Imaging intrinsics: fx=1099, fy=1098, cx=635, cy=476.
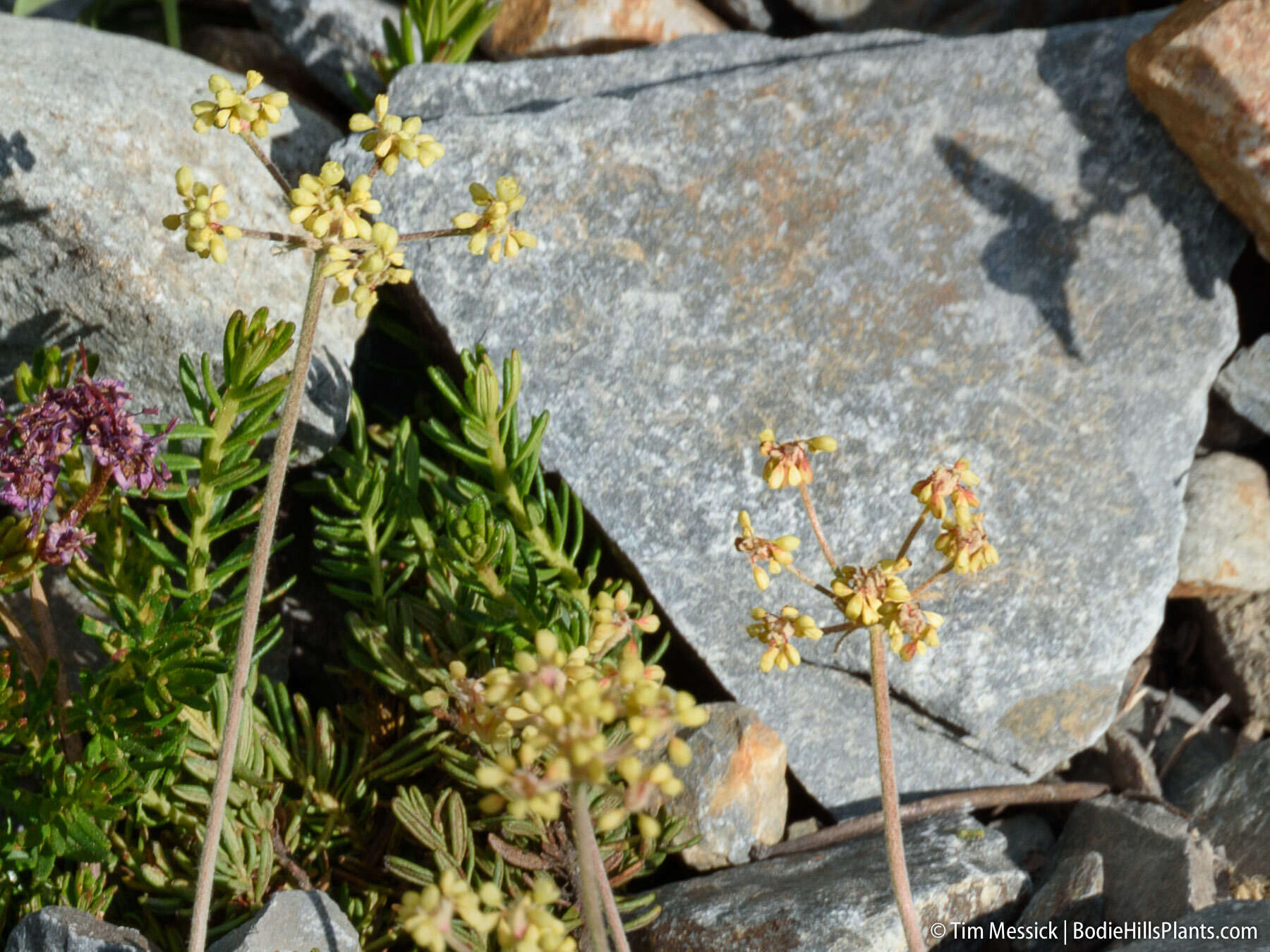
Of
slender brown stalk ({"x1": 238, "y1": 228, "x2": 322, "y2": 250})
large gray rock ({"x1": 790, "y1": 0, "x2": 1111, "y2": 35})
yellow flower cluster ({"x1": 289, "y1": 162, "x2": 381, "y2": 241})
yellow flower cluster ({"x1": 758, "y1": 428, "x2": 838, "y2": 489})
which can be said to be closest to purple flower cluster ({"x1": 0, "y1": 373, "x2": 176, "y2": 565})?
slender brown stalk ({"x1": 238, "y1": 228, "x2": 322, "y2": 250})

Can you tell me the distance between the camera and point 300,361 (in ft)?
7.06

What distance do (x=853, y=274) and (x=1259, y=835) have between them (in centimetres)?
200

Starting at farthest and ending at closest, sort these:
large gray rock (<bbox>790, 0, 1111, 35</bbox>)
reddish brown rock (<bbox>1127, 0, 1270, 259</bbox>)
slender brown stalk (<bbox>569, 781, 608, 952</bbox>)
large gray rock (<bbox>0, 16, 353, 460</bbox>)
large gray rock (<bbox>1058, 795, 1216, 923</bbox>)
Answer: large gray rock (<bbox>790, 0, 1111, 35</bbox>) → reddish brown rock (<bbox>1127, 0, 1270, 259</bbox>) → large gray rock (<bbox>0, 16, 353, 460</bbox>) → large gray rock (<bbox>1058, 795, 1216, 923</bbox>) → slender brown stalk (<bbox>569, 781, 608, 952</bbox>)

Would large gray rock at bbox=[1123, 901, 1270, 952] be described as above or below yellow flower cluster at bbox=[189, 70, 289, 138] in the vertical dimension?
below

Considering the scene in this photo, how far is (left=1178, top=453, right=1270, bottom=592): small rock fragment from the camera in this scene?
3602 millimetres

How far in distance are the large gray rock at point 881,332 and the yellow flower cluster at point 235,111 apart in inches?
45.7

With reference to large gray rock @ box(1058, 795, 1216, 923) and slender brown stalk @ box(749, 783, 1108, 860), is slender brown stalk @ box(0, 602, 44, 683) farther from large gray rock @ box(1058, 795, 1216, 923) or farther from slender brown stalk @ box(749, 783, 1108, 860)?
large gray rock @ box(1058, 795, 1216, 923)

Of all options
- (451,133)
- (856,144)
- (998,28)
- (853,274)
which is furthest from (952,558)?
(998,28)

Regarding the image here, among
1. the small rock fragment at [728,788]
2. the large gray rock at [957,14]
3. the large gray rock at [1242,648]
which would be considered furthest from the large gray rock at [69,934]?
the large gray rock at [957,14]

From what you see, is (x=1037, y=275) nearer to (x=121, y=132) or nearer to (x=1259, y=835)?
(x=1259, y=835)

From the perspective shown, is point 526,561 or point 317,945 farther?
point 526,561

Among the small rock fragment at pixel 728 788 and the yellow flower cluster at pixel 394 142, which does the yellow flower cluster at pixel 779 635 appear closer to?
the small rock fragment at pixel 728 788

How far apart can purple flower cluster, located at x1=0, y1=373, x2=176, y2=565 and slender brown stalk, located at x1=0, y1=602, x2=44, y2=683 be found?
434 millimetres

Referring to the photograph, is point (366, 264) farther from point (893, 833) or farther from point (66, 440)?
point (893, 833)
